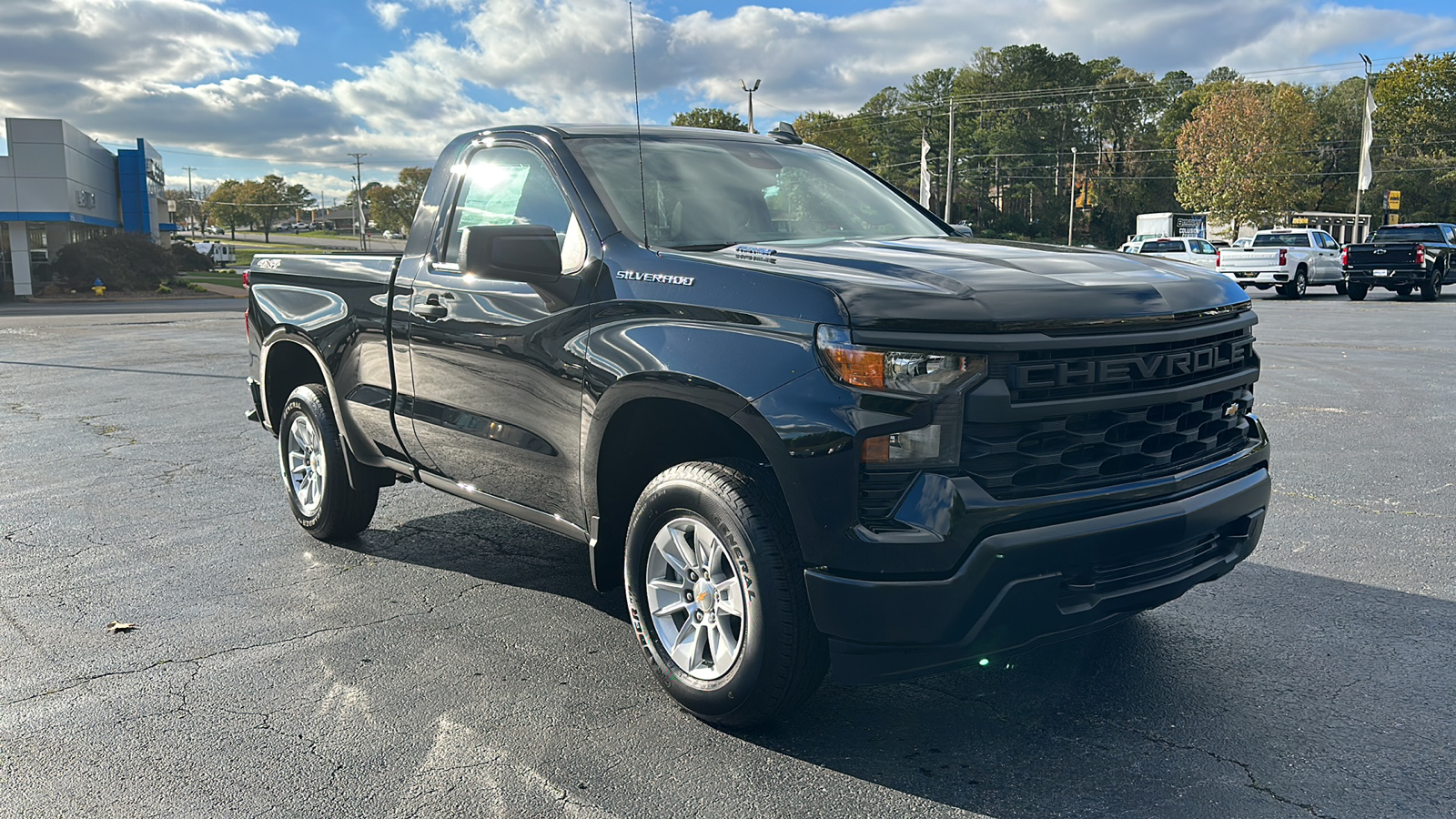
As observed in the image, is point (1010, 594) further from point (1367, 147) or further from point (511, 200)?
point (1367, 147)

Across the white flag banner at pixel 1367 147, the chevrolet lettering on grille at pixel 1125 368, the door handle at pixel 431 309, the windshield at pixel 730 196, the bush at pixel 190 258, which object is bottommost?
the chevrolet lettering on grille at pixel 1125 368

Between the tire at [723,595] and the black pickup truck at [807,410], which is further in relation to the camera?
the tire at [723,595]

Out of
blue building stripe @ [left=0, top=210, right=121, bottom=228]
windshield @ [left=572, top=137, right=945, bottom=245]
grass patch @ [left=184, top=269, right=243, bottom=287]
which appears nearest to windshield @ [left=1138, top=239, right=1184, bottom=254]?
windshield @ [left=572, top=137, right=945, bottom=245]

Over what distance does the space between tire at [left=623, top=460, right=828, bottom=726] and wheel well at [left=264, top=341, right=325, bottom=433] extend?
309 centimetres

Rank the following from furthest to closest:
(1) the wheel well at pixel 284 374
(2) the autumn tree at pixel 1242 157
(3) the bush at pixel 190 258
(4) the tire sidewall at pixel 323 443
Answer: (3) the bush at pixel 190 258, (2) the autumn tree at pixel 1242 157, (1) the wheel well at pixel 284 374, (4) the tire sidewall at pixel 323 443

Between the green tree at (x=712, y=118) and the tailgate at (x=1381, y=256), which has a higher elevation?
the green tree at (x=712, y=118)

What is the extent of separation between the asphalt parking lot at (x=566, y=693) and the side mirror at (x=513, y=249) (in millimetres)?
1426

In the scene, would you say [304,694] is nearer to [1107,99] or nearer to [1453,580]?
[1453,580]

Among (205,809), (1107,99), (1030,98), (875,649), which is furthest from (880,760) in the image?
(1107,99)

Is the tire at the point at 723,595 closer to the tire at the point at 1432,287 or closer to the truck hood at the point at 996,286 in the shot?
the truck hood at the point at 996,286

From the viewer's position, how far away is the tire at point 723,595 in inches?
122

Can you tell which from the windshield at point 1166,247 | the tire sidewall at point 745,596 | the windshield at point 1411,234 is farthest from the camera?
the windshield at point 1166,247

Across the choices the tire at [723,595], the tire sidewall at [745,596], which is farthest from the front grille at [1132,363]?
the tire sidewall at [745,596]

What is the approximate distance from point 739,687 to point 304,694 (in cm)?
155
